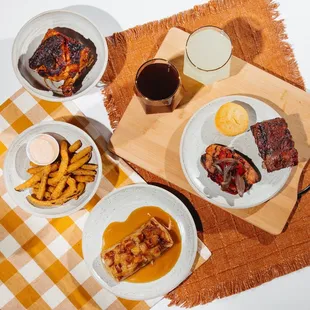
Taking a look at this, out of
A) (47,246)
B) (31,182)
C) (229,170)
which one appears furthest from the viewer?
(47,246)

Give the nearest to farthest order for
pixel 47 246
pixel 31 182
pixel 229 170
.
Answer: pixel 229 170
pixel 31 182
pixel 47 246

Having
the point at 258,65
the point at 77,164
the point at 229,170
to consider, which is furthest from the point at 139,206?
the point at 258,65

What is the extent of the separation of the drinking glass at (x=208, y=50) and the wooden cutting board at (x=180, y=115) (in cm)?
9

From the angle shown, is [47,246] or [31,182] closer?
[31,182]

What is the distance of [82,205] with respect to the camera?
6.42 feet

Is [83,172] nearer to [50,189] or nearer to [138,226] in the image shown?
[50,189]

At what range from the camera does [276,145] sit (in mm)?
1852

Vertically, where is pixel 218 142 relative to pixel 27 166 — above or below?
below

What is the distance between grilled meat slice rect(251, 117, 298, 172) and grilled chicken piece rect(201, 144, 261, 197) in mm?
68

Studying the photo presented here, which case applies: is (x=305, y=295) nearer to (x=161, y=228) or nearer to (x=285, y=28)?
(x=161, y=228)

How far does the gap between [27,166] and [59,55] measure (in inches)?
17.3

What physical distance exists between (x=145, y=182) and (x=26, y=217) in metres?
0.48

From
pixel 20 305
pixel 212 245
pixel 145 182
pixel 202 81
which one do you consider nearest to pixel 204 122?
pixel 202 81

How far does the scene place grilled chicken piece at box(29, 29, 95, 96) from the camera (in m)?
1.98
